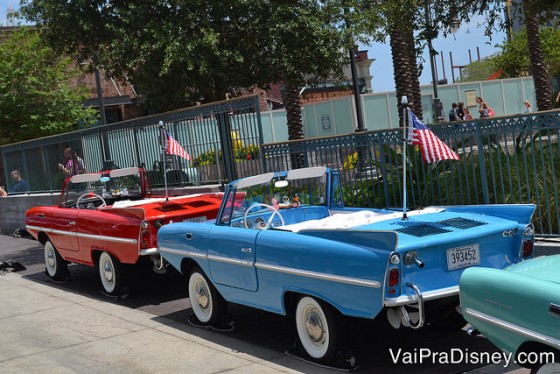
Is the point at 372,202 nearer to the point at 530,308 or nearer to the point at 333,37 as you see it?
the point at 333,37

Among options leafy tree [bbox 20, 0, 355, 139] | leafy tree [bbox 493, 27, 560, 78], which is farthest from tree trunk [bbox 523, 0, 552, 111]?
leafy tree [bbox 493, 27, 560, 78]

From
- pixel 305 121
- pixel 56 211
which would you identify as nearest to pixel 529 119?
pixel 56 211

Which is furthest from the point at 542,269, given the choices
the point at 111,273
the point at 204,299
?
the point at 111,273

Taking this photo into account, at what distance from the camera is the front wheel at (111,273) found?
10.1m

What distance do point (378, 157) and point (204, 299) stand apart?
380 cm

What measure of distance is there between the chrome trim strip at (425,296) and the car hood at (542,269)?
824mm

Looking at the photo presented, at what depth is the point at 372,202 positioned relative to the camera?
36.5ft

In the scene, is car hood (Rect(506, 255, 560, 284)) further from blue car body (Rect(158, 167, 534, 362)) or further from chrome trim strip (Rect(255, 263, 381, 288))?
chrome trim strip (Rect(255, 263, 381, 288))

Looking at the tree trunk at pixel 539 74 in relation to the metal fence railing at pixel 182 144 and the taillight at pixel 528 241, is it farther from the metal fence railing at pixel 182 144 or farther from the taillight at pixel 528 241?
the taillight at pixel 528 241

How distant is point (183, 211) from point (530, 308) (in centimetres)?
594

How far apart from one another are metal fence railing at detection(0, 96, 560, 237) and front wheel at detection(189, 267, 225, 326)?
3.34 m

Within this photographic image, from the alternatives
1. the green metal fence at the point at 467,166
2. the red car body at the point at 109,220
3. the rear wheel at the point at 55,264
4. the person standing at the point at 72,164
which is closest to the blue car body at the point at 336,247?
the red car body at the point at 109,220

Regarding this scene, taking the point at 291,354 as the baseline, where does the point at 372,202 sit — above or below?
above

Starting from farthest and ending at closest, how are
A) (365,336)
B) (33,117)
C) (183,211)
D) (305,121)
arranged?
(305,121), (33,117), (183,211), (365,336)
